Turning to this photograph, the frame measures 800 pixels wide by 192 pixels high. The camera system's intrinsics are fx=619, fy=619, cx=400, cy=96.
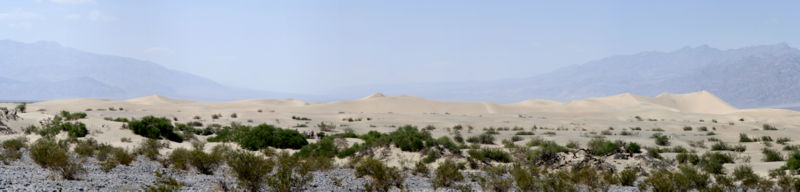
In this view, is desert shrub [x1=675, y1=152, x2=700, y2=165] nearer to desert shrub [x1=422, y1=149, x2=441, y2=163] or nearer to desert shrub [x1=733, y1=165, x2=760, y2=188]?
desert shrub [x1=733, y1=165, x2=760, y2=188]

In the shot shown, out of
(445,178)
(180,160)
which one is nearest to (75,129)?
(180,160)

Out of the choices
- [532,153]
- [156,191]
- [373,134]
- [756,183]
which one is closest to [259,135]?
[373,134]

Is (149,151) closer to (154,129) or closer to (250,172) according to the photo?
(250,172)

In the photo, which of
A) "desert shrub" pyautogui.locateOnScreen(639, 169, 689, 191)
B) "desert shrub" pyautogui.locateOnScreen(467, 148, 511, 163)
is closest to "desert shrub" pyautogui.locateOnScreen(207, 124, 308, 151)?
"desert shrub" pyautogui.locateOnScreen(467, 148, 511, 163)

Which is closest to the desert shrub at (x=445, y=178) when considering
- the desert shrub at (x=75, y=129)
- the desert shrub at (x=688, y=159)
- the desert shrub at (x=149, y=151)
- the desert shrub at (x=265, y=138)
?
the desert shrub at (x=688, y=159)

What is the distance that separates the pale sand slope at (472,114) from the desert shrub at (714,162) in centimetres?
637

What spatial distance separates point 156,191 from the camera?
10094 mm

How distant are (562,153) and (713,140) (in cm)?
1324

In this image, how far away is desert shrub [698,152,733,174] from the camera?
58.7 ft

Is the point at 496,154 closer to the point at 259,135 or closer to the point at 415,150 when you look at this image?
the point at 415,150

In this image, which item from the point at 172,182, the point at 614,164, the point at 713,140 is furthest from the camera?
the point at 713,140

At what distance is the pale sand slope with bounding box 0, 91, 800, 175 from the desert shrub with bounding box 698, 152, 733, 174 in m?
6.37

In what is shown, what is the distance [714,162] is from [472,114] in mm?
53618

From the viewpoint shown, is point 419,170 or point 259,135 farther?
point 259,135
